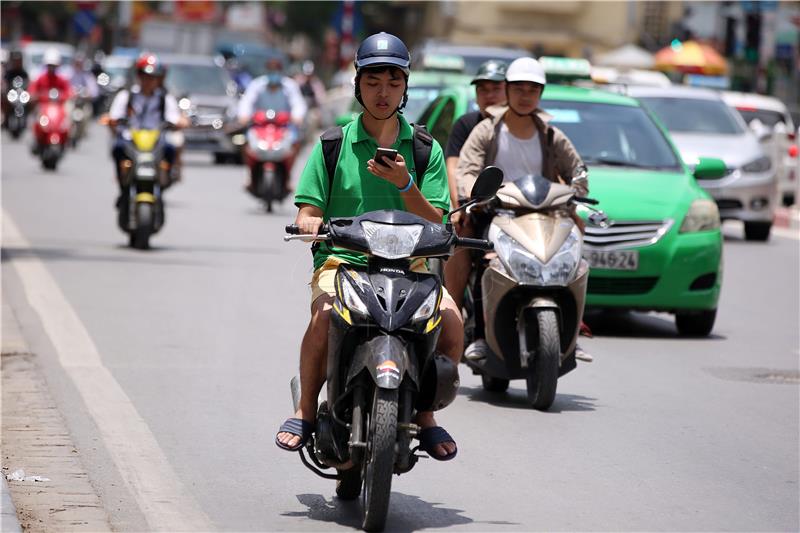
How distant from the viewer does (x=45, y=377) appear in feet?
31.3

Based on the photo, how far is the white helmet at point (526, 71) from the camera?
9508mm

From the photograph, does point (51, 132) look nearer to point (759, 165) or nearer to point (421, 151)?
point (759, 165)

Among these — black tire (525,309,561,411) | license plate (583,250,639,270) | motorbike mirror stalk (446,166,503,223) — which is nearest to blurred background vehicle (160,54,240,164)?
license plate (583,250,639,270)

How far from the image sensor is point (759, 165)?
21.2 meters

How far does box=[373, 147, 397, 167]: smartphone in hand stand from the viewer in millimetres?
6098

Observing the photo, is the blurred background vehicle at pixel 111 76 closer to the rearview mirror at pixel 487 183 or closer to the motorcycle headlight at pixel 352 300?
the rearview mirror at pixel 487 183

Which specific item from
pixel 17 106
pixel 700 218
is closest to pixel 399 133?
pixel 700 218

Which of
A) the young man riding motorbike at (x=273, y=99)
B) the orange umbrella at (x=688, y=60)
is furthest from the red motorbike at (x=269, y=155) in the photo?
the orange umbrella at (x=688, y=60)

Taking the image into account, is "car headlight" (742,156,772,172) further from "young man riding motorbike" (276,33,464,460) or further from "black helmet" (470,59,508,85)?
"young man riding motorbike" (276,33,464,460)

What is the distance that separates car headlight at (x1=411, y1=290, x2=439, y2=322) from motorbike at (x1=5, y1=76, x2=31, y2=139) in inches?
1179

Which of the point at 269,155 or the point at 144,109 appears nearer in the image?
the point at 144,109

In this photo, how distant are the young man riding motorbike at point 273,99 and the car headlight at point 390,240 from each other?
1642cm

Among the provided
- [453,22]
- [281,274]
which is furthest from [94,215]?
[453,22]

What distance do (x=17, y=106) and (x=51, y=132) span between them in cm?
985
